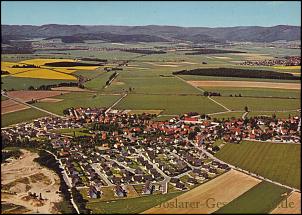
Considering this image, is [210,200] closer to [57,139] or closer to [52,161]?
[52,161]

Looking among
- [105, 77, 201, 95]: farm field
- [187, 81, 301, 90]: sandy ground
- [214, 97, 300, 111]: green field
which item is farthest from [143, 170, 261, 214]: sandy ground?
[187, 81, 301, 90]: sandy ground

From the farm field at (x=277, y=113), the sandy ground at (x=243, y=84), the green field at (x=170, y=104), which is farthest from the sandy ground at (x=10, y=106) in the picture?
the sandy ground at (x=243, y=84)

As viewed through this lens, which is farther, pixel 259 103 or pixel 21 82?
pixel 21 82

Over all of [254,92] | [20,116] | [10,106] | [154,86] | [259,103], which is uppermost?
[154,86]

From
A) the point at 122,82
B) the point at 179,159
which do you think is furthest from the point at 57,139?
the point at 122,82

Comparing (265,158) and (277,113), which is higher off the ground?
(277,113)

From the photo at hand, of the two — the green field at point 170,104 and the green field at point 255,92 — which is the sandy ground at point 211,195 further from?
the green field at point 255,92

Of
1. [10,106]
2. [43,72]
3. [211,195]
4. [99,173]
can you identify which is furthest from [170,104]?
[211,195]

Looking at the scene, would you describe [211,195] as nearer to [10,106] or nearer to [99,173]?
[99,173]
